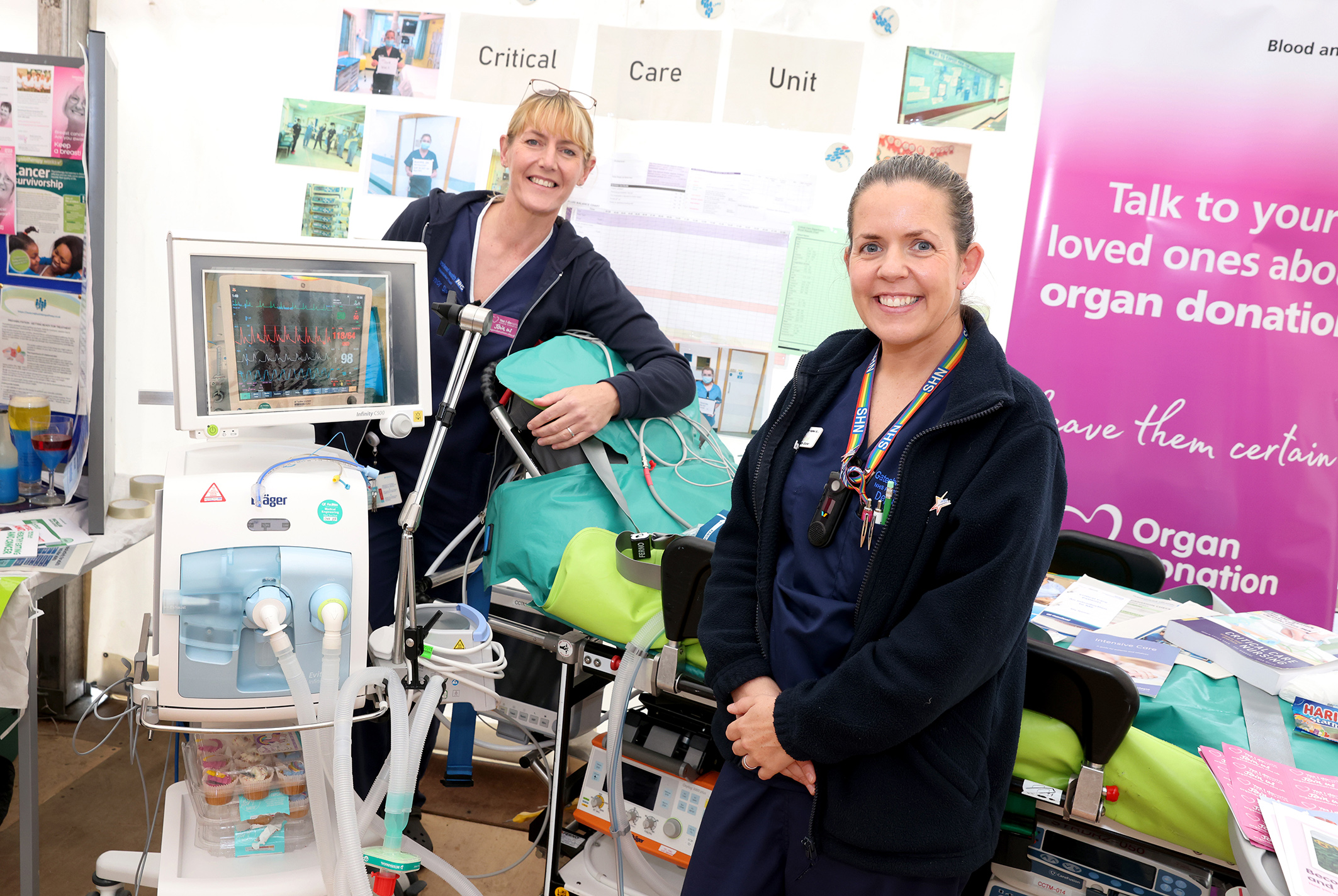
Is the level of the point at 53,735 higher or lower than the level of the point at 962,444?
lower

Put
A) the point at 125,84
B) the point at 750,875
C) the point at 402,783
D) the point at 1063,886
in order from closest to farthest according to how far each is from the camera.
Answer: the point at 750,875, the point at 402,783, the point at 1063,886, the point at 125,84

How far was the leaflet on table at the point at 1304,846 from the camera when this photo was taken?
1117 mm

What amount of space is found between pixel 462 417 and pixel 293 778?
83 centimetres

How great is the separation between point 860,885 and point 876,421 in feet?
2.02

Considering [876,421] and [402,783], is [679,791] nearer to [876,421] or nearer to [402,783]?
[402,783]

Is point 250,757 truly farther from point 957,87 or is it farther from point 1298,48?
point 1298,48

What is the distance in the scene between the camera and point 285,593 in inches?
Answer: 55.4

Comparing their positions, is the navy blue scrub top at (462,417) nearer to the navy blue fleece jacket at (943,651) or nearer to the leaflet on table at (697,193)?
the leaflet on table at (697,193)

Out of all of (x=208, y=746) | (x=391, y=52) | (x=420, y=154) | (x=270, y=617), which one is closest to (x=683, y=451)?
(x=270, y=617)

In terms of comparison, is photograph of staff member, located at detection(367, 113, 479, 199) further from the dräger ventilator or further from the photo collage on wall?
the dräger ventilator

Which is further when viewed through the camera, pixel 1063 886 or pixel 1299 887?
pixel 1063 886

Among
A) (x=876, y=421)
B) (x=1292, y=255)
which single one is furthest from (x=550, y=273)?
(x=1292, y=255)

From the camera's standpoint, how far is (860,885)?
3.87 feet

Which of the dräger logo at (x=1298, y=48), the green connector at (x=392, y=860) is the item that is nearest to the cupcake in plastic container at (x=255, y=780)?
the green connector at (x=392, y=860)
